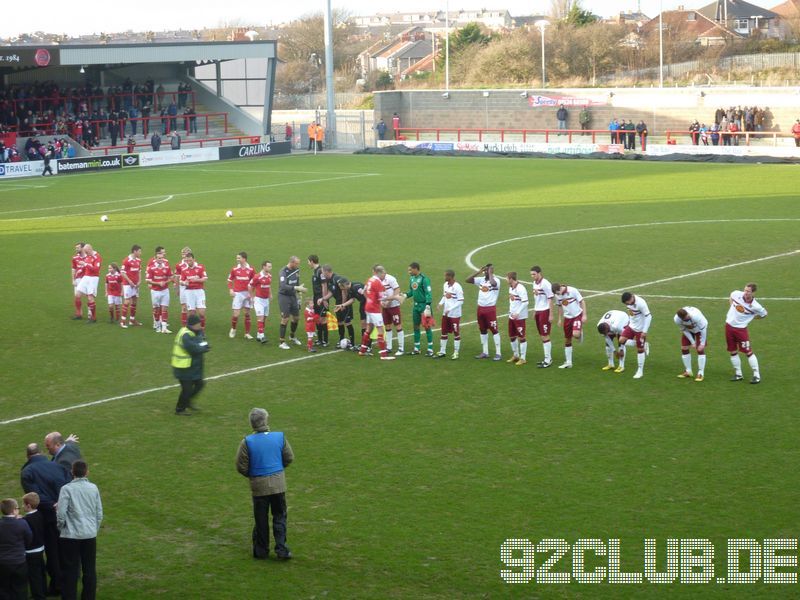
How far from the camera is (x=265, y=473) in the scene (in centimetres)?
1148

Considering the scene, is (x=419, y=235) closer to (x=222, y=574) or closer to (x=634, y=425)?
(x=634, y=425)

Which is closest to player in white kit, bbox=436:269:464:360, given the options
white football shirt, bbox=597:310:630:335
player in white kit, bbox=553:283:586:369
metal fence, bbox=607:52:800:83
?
player in white kit, bbox=553:283:586:369

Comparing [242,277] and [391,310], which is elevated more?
[242,277]

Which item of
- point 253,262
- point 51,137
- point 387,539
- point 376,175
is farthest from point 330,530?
point 51,137

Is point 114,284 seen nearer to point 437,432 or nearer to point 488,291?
point 488,291

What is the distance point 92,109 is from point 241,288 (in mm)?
52433

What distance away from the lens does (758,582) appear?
35.7ft

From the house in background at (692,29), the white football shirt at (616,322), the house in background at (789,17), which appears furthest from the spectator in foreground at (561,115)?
the white football shirt at (616,322)

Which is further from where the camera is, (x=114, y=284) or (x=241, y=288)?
(x=114, y=284)

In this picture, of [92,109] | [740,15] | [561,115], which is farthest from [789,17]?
[92,109]

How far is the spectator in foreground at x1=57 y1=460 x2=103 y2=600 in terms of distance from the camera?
1052 cm

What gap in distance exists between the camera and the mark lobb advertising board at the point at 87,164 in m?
61.2

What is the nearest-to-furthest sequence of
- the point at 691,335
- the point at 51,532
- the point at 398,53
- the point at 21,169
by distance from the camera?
the point at 51,532, the point at 691,335, the point at 21,169, the point at 398,53

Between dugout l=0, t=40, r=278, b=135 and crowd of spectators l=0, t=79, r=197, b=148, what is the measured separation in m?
0.79
